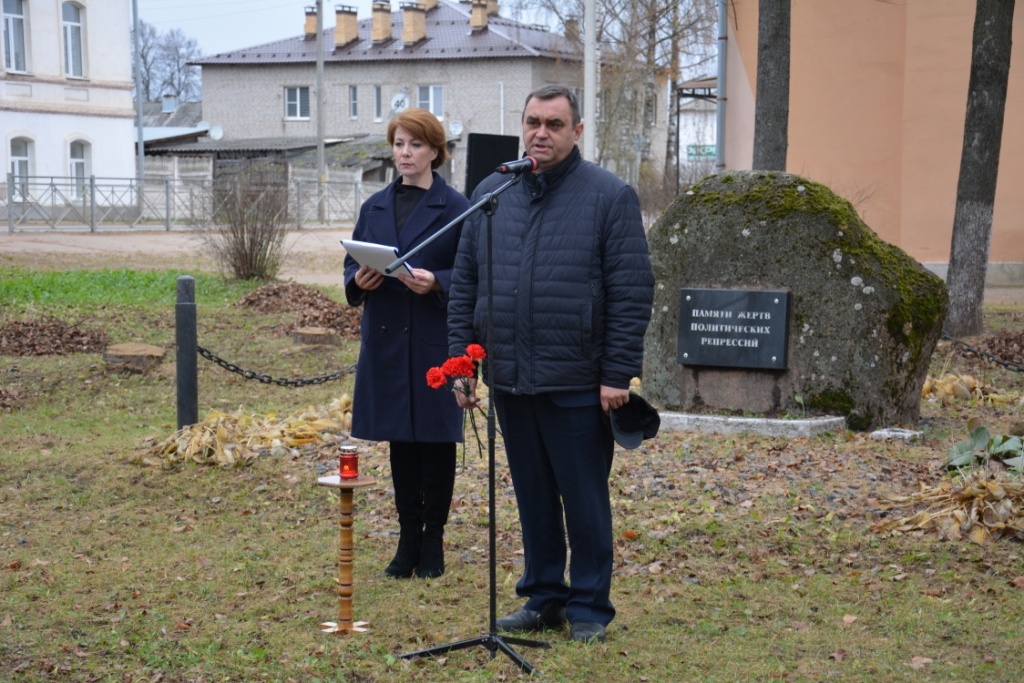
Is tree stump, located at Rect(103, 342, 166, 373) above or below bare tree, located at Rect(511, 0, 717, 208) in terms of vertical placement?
below

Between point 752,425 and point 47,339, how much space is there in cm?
785

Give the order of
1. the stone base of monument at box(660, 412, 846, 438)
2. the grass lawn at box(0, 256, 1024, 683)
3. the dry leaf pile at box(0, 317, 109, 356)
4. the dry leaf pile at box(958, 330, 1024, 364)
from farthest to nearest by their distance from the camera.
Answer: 1. the dry leaf pile at box(0, 317, 109, 356)
2. the dry leaf pile at box(958, 330, 1024, 364)
3. the stone base of monument at box(660, 412, 846, 438)
4. the grass lawn at box(0, 256, 1024, 683)

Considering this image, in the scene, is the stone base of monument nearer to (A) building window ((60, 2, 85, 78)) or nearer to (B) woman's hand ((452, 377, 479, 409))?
(B) woman's hand ((452, 377, 479, 409))

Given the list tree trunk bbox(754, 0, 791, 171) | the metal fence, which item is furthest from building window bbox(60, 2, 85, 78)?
tree trunk bbox(754, 0, 791, 171)

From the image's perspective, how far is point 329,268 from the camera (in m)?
22.6

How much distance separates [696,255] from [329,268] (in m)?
15.0

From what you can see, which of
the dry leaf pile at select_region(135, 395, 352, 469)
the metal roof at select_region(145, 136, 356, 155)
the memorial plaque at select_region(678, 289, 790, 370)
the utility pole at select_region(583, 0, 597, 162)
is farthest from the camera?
the metal roof at select_region(145, 136, 356, 155)

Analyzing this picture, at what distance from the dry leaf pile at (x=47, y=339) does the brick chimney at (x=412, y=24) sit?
4461 cm

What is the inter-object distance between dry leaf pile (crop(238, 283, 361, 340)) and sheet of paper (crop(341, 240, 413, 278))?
30.5 ft

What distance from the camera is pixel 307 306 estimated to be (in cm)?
1510

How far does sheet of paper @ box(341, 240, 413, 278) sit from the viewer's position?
15.1 ft

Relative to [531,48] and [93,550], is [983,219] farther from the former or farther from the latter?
[531,48]

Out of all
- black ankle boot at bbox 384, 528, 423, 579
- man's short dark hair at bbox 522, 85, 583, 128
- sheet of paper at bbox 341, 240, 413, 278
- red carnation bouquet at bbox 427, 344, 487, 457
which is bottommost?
black ankle boot at bbox 384, 528, 423, 579

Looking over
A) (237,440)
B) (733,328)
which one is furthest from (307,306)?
(733,328)
